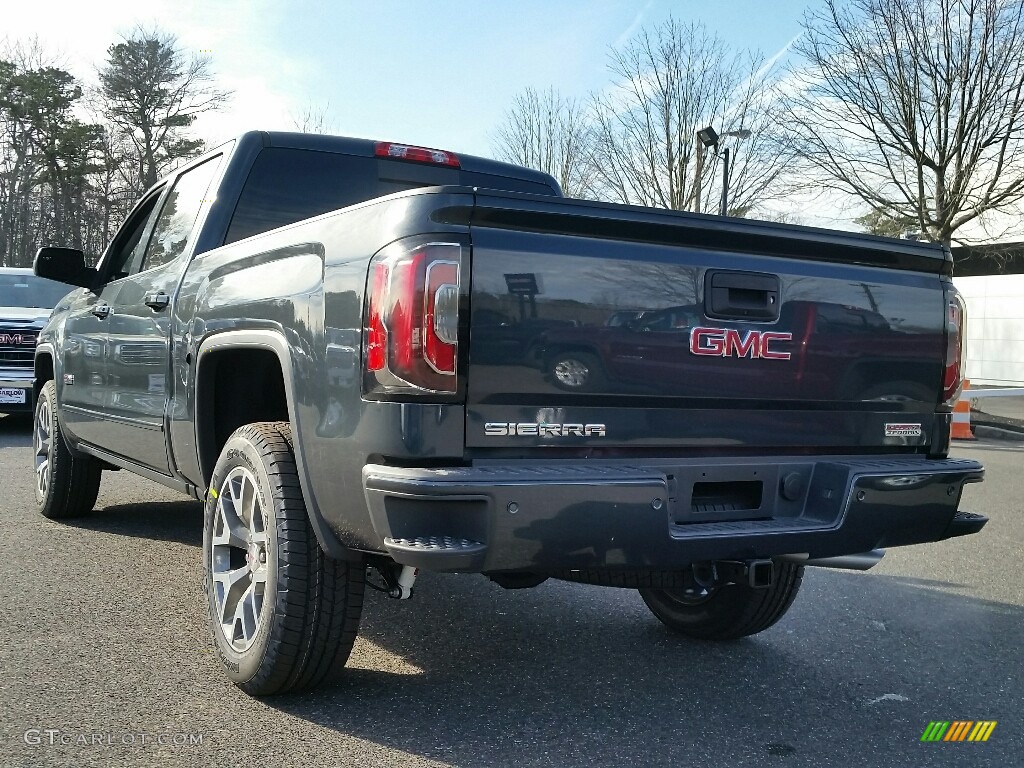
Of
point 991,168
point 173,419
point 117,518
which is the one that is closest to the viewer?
point 173,419

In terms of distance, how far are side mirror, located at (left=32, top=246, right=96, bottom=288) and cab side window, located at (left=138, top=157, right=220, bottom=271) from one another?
0.54m

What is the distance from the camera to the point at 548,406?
2.76 meters

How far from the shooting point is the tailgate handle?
9.87ft

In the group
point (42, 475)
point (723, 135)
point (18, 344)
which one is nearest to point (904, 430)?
point (42, 475)

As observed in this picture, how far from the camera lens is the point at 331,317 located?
113 inches

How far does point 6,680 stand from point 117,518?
9.89 ft

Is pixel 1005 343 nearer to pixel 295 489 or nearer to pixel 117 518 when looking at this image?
pixel 117 518

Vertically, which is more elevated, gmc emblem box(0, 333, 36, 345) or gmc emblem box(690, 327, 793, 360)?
gmc emblem box(690, 327, 793, 360)

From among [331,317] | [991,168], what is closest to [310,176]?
[331,317]

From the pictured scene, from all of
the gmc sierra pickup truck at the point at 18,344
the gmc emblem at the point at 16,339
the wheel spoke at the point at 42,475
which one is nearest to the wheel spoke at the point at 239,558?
the wheel spoke at the point at 42,475

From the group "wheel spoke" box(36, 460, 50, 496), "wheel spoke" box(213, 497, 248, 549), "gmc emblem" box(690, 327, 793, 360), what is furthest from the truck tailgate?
"wheel spoke" box(36, 460, 50, 496)

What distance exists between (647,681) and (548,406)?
4.45 feet
